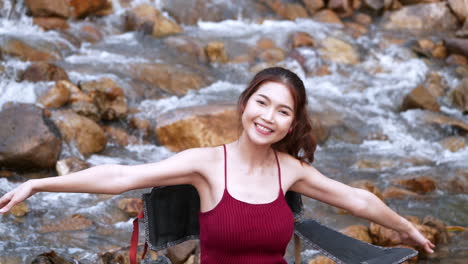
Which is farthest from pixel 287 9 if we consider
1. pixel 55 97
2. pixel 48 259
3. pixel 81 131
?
pixel 48 259

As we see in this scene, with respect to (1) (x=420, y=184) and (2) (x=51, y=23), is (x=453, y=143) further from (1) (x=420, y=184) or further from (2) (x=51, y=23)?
(2) (x=51, y=23)

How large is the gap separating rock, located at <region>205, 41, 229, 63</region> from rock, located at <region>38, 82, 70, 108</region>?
3450 mm

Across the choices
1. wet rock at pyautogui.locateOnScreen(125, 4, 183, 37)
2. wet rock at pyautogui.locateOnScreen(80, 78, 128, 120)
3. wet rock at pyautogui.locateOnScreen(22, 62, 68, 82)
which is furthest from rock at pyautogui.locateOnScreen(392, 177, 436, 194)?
wet rock at pyautogui.locateOnScreen(125, 4, 183, 37)

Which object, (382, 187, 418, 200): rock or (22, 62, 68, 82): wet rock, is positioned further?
(22, 62, 68, 82): wet rock

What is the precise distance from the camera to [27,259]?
3.71 meters

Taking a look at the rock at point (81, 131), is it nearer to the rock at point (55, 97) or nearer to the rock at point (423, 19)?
the rock at point (55, 97)

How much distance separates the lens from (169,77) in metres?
8.34

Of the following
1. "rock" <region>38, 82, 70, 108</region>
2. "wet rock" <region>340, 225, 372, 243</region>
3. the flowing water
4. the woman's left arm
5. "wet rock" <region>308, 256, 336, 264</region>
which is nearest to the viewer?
the woman's left arm

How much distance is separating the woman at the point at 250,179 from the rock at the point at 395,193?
3.31 metres

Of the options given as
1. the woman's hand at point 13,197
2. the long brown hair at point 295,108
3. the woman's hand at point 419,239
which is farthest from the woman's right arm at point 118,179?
the woman's hand at point 419,239

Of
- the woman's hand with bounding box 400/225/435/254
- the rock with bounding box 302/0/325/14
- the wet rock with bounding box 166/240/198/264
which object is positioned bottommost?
the rock with bounding box 302/0/325/14

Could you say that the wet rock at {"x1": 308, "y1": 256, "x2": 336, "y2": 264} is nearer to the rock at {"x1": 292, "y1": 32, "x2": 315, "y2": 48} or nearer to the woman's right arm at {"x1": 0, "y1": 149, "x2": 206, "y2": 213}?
the woman's right arm at {"x1": 0, "y1": 149, "x2": 206, "y2": 213}

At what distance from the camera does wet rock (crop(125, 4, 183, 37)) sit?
10.3m

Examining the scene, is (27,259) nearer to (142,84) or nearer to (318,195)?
(318,195)
